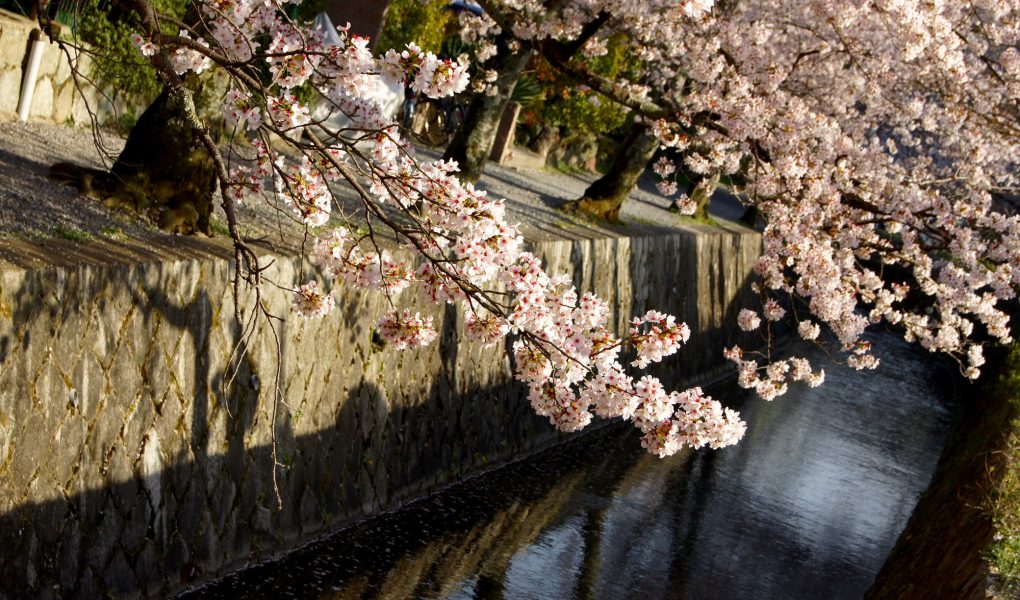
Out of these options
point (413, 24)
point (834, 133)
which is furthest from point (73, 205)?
point (413, 24)

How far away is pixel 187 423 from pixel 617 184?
1210cm

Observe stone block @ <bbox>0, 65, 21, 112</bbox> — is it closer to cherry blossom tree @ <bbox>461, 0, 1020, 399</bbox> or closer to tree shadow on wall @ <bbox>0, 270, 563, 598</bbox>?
cherry blossom tree @ <bbox>461, 0, 1020, 399</bbox>

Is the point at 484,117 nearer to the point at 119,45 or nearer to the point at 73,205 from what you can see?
the point at 119,45

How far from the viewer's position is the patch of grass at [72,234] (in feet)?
24.3

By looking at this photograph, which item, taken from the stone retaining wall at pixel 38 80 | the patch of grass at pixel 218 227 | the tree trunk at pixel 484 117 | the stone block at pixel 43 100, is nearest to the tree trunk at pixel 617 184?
the tree trunk at pixel 484 117

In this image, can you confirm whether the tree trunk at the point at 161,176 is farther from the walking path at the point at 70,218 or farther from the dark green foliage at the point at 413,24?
the dark green foliage at the point at 413,24

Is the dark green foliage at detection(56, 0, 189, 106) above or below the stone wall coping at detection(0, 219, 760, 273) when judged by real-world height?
above

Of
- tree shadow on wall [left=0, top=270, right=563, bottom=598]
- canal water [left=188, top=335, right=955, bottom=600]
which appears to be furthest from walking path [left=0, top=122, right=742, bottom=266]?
canal water [left=188, top=335, right=955, bottom=600]

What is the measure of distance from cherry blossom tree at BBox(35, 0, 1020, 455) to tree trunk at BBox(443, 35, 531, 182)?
0.71 m

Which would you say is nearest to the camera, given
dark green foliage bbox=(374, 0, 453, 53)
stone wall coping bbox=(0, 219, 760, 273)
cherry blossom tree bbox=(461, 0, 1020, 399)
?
stone wall coping bbox=(0, 219, 760, 273)

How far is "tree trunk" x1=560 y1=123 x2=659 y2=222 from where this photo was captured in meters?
18.5

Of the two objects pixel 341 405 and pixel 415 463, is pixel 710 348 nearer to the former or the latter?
pixel 415 463

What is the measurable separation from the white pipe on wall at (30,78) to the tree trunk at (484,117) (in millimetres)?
4845

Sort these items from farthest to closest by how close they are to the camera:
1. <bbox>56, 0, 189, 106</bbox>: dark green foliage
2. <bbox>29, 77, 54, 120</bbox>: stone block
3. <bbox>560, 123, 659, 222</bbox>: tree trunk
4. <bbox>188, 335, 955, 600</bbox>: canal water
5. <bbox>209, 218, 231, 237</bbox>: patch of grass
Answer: <bbox>560, 123, 659, 222</bbox>: tree trunk, <bbox>56, 0, 189, 106</bbox>: dark green foliage, <bbox>29, 77, 54, 120</bbox>: stone block, <bbox>188, 335, 955, 600</bbox>: canal water, <bbox>209, 218, 231, 237</bbox>: patch of grass
